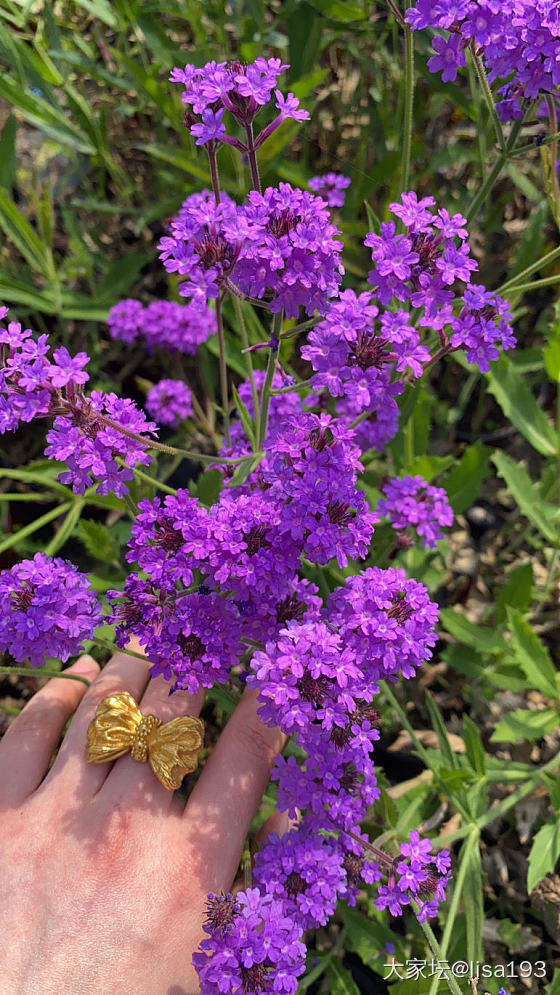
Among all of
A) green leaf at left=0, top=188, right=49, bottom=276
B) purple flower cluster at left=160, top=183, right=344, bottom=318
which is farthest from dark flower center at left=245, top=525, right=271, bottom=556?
green leaf at left=0, top=188, right=49, bottom=276

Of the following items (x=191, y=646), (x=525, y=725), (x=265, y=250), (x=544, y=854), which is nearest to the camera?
(x=265, y=250)

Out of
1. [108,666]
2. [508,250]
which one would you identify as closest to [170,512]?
[108,666]

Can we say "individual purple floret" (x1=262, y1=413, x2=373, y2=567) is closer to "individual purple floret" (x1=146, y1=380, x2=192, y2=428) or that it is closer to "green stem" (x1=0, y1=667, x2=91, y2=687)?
"green stem" (x1=0, y1=667, x2=91, y2=687)

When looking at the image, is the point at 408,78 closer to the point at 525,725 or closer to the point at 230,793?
the point at 230,793

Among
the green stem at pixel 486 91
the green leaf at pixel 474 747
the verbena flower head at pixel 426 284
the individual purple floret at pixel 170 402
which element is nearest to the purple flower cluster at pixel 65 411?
the verbena flower head at pixel 426 284

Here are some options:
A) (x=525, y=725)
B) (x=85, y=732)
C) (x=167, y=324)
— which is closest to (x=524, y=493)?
(x=525, y=725)

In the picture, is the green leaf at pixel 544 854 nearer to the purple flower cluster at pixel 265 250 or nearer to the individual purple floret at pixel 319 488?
the individual purple floret at pixel 319 488
